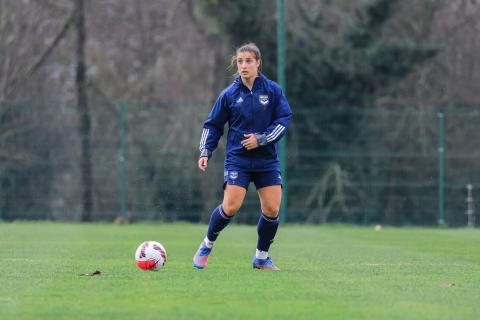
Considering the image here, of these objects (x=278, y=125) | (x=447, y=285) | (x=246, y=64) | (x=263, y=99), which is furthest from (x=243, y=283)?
(x=246, y=64)

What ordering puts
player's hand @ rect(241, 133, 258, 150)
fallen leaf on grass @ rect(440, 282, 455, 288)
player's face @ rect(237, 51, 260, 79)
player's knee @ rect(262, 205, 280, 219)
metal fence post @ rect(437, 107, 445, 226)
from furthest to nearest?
metal fence post @ rect(437, 107, 445, 226)
player's knee @ rect(262, 205, 280, 219)
player's face @ rect(237, 51, 260, 79)
player's hand @ rect(241, 133, 258, 150)
fallen leaf on grass @ rect(440, 282, 455, 288)

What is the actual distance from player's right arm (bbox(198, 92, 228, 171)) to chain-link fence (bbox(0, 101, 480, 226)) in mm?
12833

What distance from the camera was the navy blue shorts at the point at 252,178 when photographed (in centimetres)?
961

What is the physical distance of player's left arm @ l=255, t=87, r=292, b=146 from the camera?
950 centimetres

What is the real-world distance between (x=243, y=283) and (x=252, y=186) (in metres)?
14.9

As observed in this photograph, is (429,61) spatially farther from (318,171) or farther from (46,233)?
(46,233)

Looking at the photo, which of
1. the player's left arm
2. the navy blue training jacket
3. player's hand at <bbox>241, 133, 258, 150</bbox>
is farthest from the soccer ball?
the player's left arm

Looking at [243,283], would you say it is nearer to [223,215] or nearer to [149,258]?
[149,258]

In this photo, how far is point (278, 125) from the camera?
31.5ft

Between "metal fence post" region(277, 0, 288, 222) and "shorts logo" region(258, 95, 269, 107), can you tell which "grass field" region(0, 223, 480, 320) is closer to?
"shorts logo" region(258, 95, 269, 107)

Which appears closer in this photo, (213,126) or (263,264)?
(263,264)

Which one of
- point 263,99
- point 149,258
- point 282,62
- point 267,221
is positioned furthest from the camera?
point 282,62

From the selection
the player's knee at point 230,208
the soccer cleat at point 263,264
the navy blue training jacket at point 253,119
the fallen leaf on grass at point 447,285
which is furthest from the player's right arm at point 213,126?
the fallen leaf on grass at point 447,285

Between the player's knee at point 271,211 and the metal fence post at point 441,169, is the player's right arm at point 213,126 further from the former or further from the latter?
the metal fence post at point 441,169
